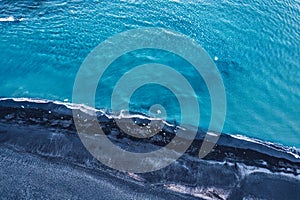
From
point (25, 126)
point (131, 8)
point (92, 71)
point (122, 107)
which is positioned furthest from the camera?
point (131, 8)

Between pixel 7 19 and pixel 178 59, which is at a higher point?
pixel 178 59

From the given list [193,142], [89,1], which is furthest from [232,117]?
[89,1]

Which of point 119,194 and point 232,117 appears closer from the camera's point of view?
point 119,194

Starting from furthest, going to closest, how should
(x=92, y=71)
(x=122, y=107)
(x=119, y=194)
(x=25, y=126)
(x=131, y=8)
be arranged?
(x=131, y=8) < (x=92, y=71) < (x=122, y=107) < (x=25, y=126) < (x=119, y=194)

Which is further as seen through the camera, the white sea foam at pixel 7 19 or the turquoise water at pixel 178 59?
the white sea foam at pixel 7 19

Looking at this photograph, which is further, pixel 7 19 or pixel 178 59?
pixel 7 19

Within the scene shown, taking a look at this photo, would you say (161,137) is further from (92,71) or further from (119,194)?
(92,71)

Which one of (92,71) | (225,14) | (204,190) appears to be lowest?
(204,190)

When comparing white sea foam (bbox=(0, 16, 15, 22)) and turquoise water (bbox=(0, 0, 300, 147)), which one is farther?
white sea foam (bbox=(0, 16, 15, 22))
